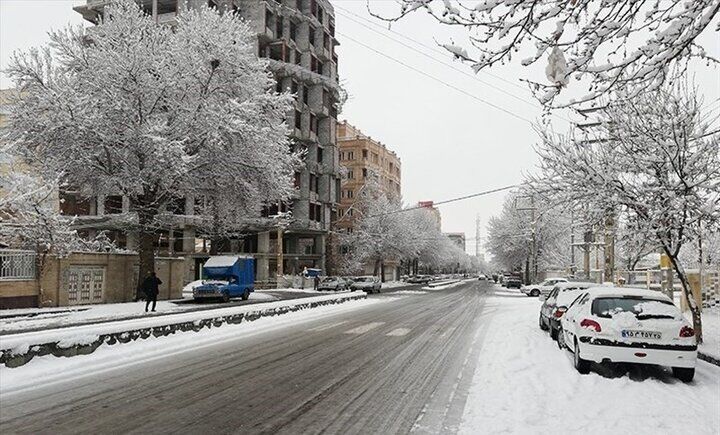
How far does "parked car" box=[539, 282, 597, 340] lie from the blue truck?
1778 cm

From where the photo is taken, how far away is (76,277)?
24.2m

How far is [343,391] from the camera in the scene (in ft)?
27.9

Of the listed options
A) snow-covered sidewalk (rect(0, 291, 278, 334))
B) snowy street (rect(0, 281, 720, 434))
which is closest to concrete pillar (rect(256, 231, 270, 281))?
snow-covered sidewalk (rect(0, 291, 278, 334))

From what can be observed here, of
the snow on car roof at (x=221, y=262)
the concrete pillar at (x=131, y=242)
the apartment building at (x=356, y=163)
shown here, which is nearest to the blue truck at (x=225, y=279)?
the snow on car roof at (x=221, y=262)

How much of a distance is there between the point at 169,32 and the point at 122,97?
5.50 m

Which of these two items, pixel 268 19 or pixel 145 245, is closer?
pixel 145 245

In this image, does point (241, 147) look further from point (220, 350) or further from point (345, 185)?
point (345, 185)

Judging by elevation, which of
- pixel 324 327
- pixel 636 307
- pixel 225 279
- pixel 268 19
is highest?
pixel 268 19

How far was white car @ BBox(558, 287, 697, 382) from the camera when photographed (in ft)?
29.9

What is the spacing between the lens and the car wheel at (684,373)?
30.3 ft

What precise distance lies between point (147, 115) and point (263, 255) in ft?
99.5

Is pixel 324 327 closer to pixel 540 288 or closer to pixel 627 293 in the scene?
pixel 627 293

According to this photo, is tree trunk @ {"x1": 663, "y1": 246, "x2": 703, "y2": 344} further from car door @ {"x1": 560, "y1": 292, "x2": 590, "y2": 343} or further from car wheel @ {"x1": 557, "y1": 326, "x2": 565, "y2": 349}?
car door @ {"x1": 560, "y1": 292, "x2": 590, "y2": 343}

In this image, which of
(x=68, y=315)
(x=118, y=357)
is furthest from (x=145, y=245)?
(x=118, y=357)
